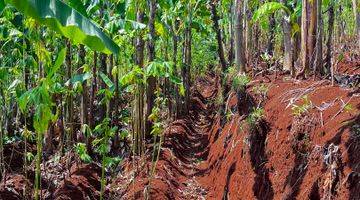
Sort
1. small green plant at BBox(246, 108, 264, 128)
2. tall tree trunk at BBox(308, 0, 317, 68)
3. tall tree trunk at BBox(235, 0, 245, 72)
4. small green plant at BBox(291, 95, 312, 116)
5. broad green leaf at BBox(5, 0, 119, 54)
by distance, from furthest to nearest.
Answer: tall tree trunk at BBox(235, 0, 245, 72)
tall tree trunk at BBox(308, 0, 317, 68)
small green plant at BBox(246, 108, 264, 128)
small green plant at BBox(291, 95, 312, 116)
broad green leaf at BBox(5, 0, 119, 54)

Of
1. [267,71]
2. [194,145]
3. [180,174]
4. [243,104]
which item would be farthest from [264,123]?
[194,145]

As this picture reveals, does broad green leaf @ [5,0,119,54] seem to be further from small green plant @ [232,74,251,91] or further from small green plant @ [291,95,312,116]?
small green plant @ [232,74,251,91]

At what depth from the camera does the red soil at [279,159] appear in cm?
479

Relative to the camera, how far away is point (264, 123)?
23.9 ft

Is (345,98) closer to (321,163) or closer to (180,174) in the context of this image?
(321,163)

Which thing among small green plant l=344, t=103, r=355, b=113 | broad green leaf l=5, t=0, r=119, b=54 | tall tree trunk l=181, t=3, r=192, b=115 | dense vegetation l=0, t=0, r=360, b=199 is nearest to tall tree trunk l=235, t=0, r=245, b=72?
dense vegetation l=0, t=0, r=360, b=199

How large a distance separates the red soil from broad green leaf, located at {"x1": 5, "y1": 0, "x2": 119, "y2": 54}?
2.65m

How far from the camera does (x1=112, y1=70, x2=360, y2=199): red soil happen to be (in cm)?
479

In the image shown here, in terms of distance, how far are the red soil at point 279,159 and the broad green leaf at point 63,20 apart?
2.65 meters

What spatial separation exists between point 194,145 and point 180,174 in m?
3.18

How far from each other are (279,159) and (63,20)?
144 inches

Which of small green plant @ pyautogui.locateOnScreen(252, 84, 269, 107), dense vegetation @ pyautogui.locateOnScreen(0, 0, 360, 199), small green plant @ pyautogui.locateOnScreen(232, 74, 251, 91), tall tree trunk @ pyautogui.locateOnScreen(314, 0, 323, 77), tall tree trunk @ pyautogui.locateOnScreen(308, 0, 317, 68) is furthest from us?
small green plant @ pyautogui.locateOnScreen(232, 74, 251, 91)

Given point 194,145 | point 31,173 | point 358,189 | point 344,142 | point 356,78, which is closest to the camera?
point 358,189

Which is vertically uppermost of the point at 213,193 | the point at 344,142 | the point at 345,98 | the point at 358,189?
the point at 345,98
